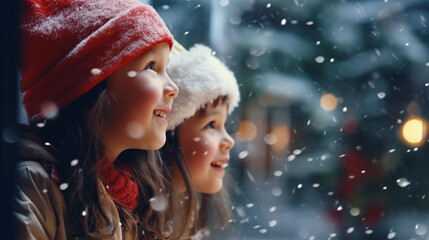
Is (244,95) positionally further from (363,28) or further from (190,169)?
(363,28)

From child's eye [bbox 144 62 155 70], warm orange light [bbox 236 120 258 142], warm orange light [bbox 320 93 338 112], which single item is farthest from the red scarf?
warm orange light [bbox 320 93 338 112]

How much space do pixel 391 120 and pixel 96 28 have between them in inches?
44.2

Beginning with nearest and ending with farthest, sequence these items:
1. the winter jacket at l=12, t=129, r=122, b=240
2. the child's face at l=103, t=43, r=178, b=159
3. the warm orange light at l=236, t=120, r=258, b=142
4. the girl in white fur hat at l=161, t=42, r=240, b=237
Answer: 1. the winter jacket at l=12, t=129, r=122, b=240
2. the child's face at l=103, t=43, r=178, b=159
3. the girl in white fur hat at l=161, t=42, r=240, b=237
4. the warm orange light at l=236, t=120, r=258, b=142

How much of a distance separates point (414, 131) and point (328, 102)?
0.31 metres

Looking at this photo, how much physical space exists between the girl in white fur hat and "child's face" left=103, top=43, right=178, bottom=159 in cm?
17

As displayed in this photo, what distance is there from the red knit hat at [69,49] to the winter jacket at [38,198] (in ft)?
0.20

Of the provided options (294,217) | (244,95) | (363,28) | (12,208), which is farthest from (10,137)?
(363,28)

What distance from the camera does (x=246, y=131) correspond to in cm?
117

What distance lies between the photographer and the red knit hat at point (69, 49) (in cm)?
55

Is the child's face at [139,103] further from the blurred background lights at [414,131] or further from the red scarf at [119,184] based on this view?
the blurred background lights at [414,131]

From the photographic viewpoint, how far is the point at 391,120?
A: 1455mm

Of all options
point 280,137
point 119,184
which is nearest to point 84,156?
point 119,184

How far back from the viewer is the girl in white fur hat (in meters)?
0.77

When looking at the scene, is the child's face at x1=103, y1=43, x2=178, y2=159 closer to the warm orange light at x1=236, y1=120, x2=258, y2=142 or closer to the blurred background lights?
the warm orange light at x1=236, y1=120, x2=258, y2=142
